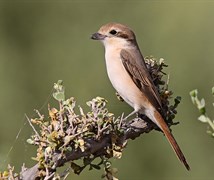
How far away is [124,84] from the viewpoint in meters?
5.30

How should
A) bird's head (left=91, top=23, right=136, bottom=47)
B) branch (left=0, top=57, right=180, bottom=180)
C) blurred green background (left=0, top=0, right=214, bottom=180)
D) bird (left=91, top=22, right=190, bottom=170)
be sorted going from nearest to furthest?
1. branch (left=0, top=57, right=180, bottom=180)
2. bird (left=91, top=22, right=190, bottom=170)
3. bird's head (left=91, top=23, right=136, bottom=47)
4. blurred green background (left=0, top=0, right=214, bottom=180)

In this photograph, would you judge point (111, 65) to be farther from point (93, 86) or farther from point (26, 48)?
point (26, 48)

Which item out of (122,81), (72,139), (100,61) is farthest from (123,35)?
(100,61)

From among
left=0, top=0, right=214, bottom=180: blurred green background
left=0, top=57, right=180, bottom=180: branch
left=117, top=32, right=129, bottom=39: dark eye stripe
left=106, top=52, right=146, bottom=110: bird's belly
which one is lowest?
left=0, top=0, right=214, bottom=180: blurred green background

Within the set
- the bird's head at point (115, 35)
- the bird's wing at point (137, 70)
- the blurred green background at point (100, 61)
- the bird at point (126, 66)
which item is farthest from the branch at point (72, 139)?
the blurred green background at point (100, 61)

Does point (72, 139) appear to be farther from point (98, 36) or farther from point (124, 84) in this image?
point (98, 36)

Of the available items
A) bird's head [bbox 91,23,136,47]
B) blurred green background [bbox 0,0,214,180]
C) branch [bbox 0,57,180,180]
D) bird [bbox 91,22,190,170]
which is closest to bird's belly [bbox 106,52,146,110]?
bird [bbox 91,22,190,170]

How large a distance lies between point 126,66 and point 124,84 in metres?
0.19

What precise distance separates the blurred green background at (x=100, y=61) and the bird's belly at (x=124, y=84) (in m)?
1.96

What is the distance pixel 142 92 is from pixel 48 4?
5.84 metres

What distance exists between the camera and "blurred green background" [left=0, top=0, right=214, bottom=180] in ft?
25.7

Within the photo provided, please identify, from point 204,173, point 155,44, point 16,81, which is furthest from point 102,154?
point 155,44

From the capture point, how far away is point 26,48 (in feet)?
32.0

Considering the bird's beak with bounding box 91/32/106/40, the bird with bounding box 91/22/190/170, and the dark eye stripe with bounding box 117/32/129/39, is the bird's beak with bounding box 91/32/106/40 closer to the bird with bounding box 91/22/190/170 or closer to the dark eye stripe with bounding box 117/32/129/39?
the bird with bounding box 91/22/190/170
